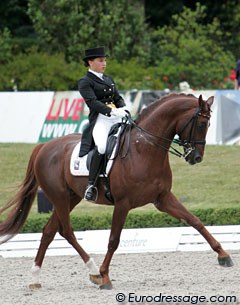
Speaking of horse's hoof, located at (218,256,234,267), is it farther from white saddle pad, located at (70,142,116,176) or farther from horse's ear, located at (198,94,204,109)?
white saddle pad, located at (70,142,116,176)

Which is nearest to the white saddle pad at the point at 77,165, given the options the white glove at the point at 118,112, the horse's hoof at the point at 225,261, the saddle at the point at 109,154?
the saddle at the point at 109,154

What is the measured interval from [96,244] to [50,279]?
1967 millimetres

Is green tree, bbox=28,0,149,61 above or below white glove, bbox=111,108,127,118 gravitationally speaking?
below

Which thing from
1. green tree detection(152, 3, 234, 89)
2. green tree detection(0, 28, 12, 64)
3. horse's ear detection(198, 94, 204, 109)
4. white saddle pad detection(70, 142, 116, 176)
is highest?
horse's ear detection(198, 94, 204, 109)

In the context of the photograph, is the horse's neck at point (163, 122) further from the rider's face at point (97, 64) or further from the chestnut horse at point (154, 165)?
the rider's face at point (97, 64)

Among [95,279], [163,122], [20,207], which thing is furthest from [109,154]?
[20,207]

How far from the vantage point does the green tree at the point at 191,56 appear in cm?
2359

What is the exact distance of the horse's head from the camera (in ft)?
28.0

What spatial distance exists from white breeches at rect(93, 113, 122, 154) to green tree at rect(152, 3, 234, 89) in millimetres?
13187

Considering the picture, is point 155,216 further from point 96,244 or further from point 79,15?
point 79,15

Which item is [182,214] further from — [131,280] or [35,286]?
[35,286]

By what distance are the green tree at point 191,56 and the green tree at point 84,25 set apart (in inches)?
43.4

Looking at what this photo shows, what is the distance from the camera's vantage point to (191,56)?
968 inches

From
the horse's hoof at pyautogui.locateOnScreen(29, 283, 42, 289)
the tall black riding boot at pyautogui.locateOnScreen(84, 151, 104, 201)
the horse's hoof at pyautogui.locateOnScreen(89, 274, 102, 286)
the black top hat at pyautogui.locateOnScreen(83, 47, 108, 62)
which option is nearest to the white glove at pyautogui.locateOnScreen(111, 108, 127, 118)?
the tall black riding boot at pyautogui.locateOnScreen(84, 151, 104, 201)
